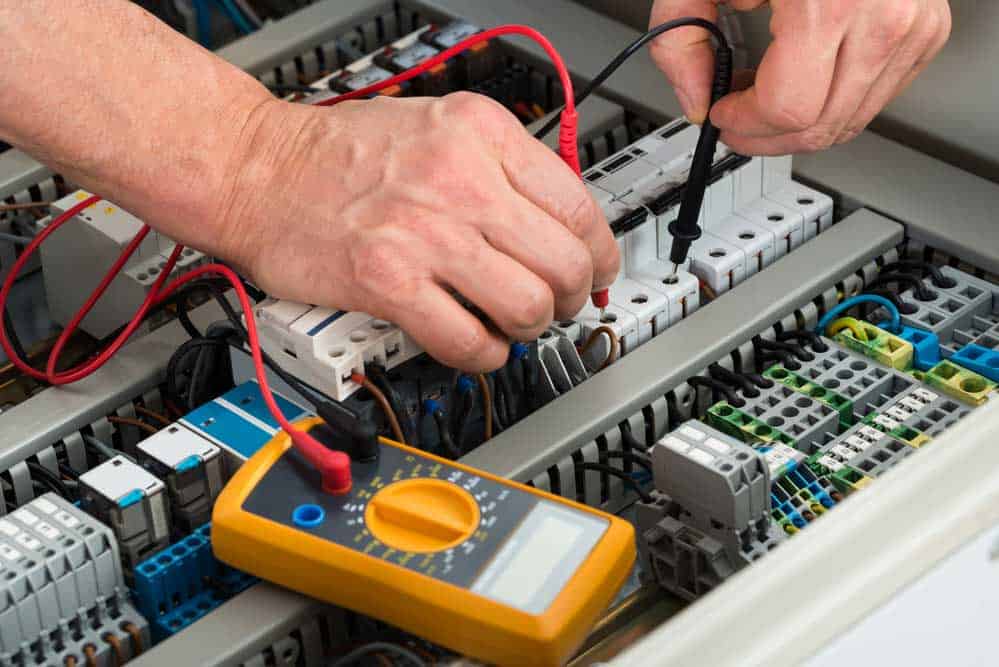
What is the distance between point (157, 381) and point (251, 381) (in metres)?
0.11

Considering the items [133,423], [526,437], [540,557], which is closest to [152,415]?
[133,423]

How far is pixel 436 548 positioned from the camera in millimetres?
1184

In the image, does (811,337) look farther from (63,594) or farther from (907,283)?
(63,594)

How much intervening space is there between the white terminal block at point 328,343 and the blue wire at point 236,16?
100 cm

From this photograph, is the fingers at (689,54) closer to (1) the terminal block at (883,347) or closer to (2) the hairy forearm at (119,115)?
(1) the terminal block at (883,347)

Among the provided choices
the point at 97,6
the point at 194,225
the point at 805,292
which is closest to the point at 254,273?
the point at 194,225

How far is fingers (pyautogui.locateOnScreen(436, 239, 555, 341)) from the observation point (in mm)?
1325

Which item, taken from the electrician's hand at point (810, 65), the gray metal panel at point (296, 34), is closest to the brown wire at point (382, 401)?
the electrician's hand at point (810, 65)

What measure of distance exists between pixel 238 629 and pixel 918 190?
873 mm

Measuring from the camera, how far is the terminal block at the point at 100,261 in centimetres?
161

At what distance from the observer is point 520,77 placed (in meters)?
1.95

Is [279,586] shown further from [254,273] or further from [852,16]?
[852,16]

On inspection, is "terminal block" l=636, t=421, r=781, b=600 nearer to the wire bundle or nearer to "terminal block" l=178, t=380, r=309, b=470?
the wire bundle

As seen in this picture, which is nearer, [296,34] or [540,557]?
[540,557]
